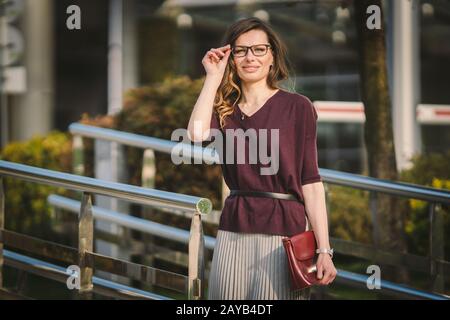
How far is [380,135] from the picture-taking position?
589cm

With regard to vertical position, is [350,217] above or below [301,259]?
below

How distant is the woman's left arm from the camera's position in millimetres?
3346

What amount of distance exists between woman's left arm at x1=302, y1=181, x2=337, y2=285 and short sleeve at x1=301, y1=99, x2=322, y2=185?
0.09 ft

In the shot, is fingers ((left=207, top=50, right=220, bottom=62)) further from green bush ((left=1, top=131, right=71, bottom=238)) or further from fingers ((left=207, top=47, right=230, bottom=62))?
green bush ((left=1, top=131, right=71, bottom=238))

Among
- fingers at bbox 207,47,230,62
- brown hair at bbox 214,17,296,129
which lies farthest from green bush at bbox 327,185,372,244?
fingers at bbox 207,47,230,62

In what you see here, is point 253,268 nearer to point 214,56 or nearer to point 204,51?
point 214,56

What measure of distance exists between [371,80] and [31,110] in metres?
5.11

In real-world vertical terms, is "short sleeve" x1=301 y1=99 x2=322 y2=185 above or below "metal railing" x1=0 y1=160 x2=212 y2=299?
above

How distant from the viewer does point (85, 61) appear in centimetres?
1327

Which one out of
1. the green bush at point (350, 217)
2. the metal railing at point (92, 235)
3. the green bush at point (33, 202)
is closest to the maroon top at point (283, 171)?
the metal railing at point (92, 235)

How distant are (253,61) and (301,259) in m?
0.77

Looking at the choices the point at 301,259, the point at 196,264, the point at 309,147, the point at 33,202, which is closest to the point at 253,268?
the point at 301,259
